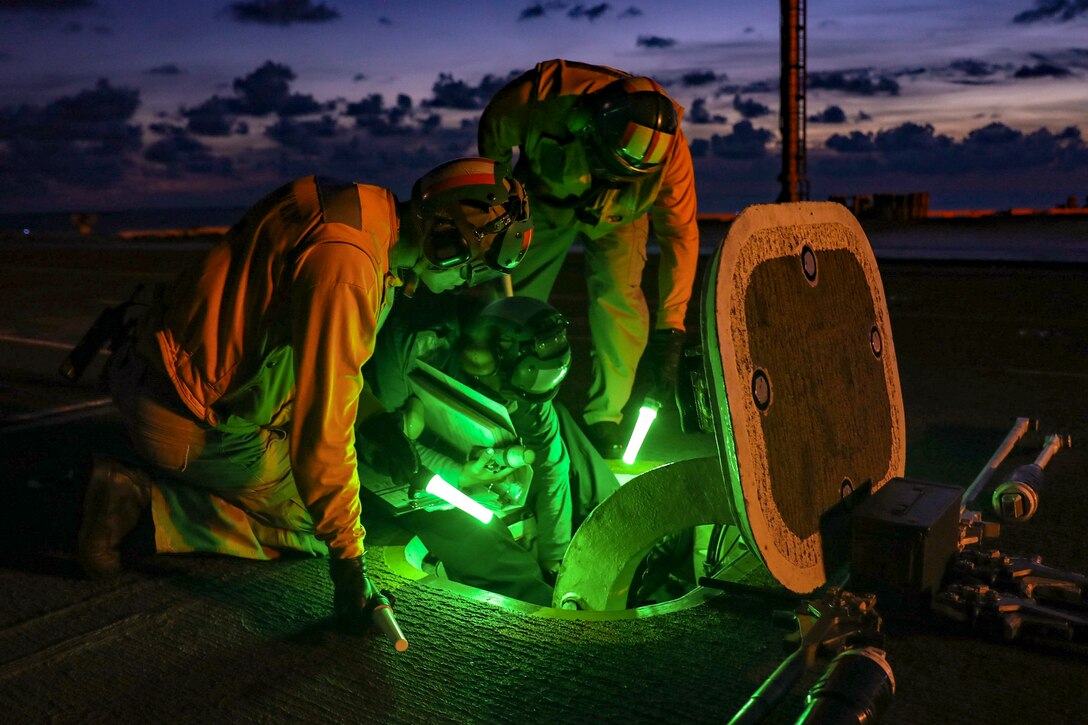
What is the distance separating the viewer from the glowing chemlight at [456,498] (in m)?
3.57

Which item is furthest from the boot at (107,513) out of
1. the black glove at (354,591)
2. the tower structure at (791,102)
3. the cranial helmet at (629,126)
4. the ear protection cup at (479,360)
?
the tower structure at (791,102)

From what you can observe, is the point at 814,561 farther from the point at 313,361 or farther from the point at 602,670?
the point at 313,361

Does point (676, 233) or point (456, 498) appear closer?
point (456, 498)

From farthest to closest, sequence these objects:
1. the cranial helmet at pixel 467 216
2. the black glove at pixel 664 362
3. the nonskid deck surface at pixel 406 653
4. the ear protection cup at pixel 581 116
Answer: the black glove at pixel 664 362 → the ear protection cup at pixel 581 116 → the cranial helmet at pixel 467 216 → the nonskid deck surface at pixel 406 653

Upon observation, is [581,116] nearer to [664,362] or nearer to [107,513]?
[664,362]

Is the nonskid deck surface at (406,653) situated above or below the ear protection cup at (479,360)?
below

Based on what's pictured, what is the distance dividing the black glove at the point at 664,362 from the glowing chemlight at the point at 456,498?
142 centimetres

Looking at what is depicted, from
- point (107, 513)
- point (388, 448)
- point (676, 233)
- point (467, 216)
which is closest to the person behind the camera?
point (467, 216)

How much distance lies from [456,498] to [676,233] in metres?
2.20

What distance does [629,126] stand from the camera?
4219mm

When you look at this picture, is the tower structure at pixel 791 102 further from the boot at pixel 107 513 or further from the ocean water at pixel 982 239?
the boot at pixel 107 513

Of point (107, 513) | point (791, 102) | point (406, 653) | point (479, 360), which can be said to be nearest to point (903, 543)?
point (406, 653)

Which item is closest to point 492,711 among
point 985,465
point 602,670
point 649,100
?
point 602,670

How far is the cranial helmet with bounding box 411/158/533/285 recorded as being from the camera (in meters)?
3.18
